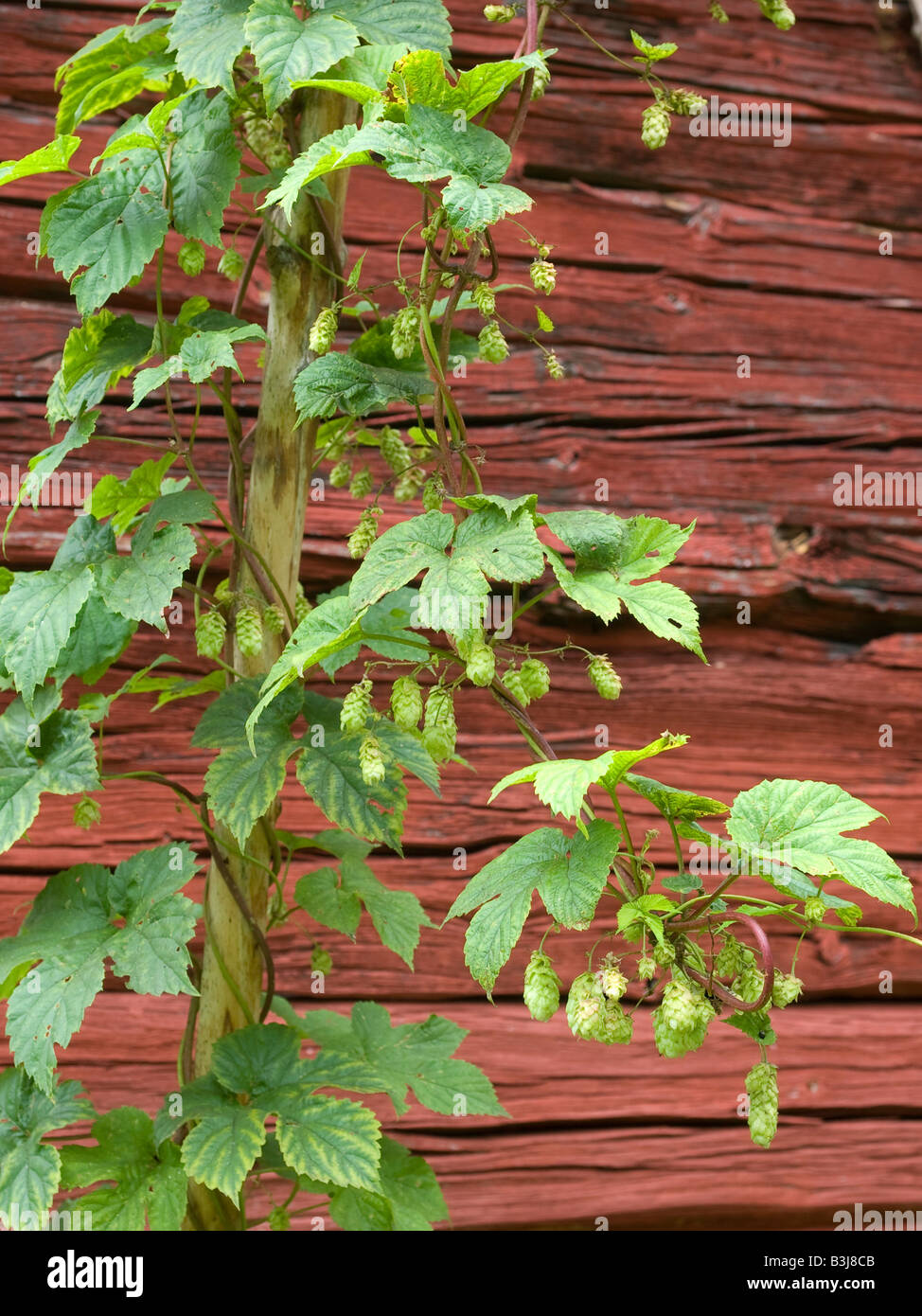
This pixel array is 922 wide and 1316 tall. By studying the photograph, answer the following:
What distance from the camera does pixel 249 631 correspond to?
947 mm

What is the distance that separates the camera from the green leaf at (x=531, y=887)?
27.0 inches

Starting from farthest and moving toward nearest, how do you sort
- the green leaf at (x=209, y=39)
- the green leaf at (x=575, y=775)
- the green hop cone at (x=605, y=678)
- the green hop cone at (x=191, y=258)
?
the green hop cone at (x=191, y=258), the green leaf at (x=209, y=39), the green hop cone at (x=605, y=678), the green leaf at (x=575, y=775)

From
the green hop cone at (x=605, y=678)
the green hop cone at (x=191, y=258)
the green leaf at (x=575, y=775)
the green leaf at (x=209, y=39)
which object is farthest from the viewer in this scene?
the green hop cone at (x=191, y=258)

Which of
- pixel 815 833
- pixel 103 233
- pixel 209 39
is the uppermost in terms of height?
pixel 209 39

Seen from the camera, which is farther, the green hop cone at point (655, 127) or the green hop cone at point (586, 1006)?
the green hop cone at point (655, 127)

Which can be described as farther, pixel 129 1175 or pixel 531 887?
pixel 129 1175

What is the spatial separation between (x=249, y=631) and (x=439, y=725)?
254 mm

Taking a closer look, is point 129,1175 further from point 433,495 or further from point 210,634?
point 433,495

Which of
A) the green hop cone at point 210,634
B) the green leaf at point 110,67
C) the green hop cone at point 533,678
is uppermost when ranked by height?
the green leaf at point 110,67

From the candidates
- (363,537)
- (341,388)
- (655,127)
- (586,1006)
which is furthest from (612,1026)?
(655,127)

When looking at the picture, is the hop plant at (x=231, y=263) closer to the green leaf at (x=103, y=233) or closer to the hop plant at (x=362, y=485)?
the green leaf at (x=103, y=233)

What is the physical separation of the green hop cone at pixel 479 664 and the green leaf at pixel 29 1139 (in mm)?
466

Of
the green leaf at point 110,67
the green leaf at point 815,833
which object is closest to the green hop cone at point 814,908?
the green leaf at point 815,833

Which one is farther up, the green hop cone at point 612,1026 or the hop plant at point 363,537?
the hop plant at point 363,537
